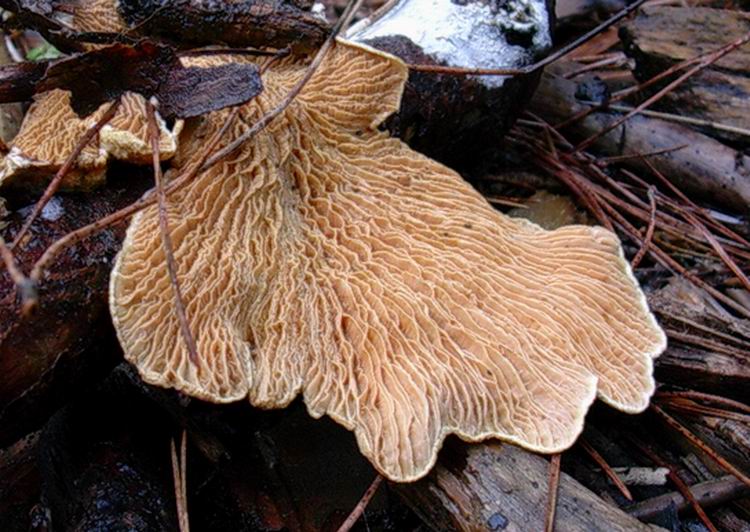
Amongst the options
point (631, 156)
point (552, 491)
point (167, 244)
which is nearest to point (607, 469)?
point (552, 491)

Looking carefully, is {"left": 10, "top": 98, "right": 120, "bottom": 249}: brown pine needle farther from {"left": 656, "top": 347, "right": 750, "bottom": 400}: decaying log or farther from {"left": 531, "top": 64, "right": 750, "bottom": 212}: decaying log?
{"left": 531, "top": 64, "right": 750, "bottom": 212}: decaying log

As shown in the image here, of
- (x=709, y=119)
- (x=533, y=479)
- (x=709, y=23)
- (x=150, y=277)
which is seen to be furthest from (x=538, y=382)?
(x=709, y=23)

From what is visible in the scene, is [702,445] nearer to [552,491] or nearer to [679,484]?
[679,484]

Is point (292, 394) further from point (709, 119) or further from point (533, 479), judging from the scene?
point (709, 119)

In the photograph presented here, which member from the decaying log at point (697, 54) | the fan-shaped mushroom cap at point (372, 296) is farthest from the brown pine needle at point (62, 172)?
the decaying log at point (697, 54)

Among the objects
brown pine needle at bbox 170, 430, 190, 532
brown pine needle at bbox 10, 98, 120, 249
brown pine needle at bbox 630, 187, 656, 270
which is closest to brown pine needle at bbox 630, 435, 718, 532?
brown pine needle at bbox 630, 187, 656, 270

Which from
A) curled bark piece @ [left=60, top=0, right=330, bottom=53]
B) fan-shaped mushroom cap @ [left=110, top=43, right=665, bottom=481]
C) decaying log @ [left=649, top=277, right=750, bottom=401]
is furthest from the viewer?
decaying log @ [left=649, top=277, right=750, bottom=401]
